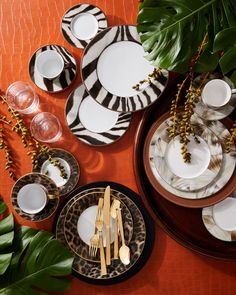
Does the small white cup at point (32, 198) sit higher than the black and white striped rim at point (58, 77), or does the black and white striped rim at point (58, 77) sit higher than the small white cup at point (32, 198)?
the black and white striped rim at point (58, 77)

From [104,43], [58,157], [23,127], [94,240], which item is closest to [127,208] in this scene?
[94,240]

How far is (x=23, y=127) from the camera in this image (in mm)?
1394

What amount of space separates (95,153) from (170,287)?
0.47 metres

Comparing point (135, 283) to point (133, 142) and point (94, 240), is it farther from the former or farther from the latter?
point (133, 142)

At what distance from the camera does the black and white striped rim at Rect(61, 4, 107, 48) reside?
1445 mm

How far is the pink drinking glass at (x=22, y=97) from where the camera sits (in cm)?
143

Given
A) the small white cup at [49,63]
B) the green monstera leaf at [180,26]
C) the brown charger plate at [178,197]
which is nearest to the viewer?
the green monstera leaf at [180,26]

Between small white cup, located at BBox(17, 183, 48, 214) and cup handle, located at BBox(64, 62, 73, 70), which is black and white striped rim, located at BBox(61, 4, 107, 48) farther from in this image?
small white cup, located at BBox(17, 183, 48, 214)

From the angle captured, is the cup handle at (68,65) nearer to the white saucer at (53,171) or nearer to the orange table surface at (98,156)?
the orange table surface at (98,156)

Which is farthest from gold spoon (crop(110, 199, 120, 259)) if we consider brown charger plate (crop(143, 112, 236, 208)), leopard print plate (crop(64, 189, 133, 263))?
brown charger plate (crop(143, 112, 236, 208))

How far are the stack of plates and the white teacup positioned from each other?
358 mm

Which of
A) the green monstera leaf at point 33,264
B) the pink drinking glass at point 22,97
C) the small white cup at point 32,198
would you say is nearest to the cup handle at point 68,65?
the pink drinking glass at point 22,97

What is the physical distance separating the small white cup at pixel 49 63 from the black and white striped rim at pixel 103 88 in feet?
0.31

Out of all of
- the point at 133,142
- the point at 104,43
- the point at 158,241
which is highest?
the point at 104,43
